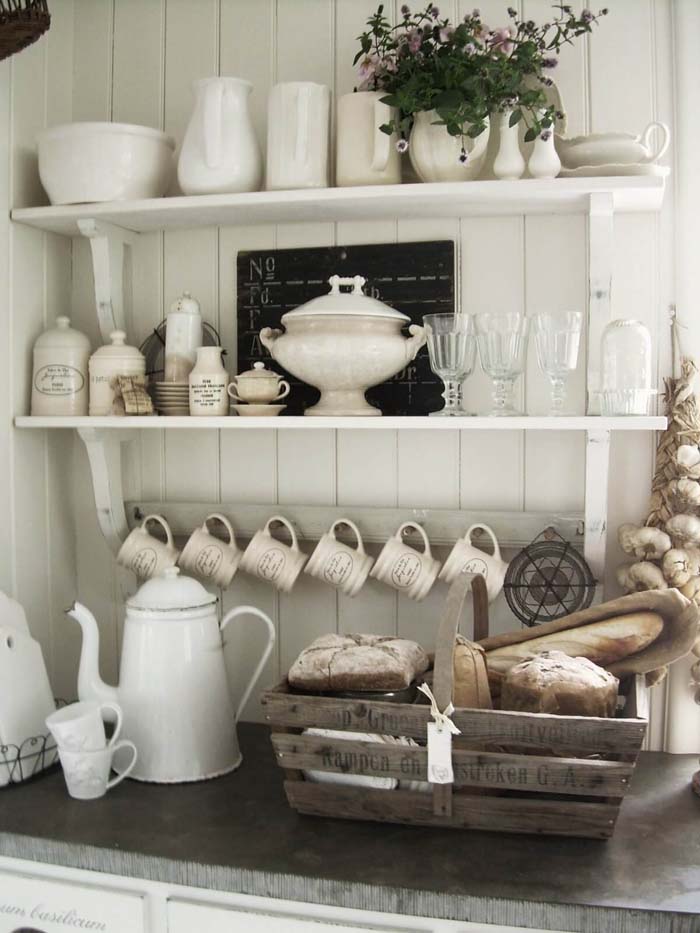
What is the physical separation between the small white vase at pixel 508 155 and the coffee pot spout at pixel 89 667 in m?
1.00

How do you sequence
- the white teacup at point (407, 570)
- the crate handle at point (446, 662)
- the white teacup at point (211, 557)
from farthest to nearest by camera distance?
the white teacup at point (211, 557)
the white teacup at point (407, 570)
the crate handle at point (446, 662)

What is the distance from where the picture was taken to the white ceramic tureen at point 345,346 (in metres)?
1.61

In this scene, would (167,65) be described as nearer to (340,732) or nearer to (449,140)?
(449,140)

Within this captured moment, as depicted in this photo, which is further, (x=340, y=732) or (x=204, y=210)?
(x=204, y=210)

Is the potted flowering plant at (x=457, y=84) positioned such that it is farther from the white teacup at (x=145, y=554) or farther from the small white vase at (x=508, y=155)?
the white teacup at (x=145, y=554)

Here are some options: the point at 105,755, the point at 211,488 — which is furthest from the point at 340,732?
the point at 211,488

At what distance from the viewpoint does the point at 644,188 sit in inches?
59.8

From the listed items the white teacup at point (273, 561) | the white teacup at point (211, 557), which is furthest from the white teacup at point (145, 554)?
the white teacup at point (273, 561)

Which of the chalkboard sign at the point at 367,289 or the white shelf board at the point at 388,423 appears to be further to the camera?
the chalkboard sign at the point at 367,289

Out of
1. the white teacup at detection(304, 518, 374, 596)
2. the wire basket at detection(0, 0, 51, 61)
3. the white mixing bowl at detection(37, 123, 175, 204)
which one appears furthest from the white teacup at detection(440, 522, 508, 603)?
the wire basket at detection(0, 0, 51, 61)

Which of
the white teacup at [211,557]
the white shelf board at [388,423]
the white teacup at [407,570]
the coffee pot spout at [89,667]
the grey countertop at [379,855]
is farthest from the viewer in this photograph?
the white teacup at [211,557]

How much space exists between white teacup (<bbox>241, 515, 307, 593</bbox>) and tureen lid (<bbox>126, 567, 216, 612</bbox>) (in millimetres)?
184

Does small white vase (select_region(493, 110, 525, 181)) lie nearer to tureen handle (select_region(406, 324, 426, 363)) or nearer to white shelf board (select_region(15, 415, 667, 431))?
tureen handle (select_region(406, 324, 426, 363))

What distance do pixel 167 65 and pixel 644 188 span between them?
98 centimetres
